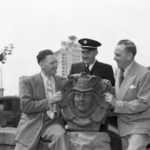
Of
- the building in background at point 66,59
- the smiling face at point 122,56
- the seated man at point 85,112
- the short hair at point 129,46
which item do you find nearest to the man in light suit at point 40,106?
the seated man at point 85,112

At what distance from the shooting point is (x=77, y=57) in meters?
7.17

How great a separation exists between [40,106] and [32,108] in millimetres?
105

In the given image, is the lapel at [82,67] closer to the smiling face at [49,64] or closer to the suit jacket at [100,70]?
the suit jacket at [100,70]

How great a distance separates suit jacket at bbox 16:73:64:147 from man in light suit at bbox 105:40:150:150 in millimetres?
851

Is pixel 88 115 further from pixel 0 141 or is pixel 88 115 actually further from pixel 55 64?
pixel 0 141

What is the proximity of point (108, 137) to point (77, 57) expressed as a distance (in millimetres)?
2385

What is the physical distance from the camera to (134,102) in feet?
15.4

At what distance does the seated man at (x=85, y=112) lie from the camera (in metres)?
4.89

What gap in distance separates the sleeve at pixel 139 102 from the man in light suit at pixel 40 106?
75 cm

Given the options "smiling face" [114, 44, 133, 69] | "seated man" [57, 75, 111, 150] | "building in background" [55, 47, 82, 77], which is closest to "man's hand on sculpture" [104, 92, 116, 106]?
"seated man" [57, 75, 111, 150]

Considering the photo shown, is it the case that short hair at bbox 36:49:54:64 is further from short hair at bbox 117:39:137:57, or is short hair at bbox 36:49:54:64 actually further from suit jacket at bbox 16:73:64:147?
short hair at bbox 117:39:137:57

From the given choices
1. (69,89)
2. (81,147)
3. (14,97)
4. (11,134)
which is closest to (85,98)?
(69,89)

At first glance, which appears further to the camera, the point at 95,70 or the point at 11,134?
the point at 11,134

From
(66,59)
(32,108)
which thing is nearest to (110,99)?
(32,108)
